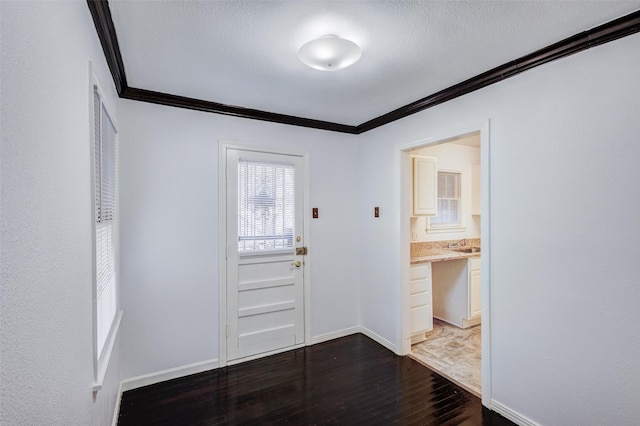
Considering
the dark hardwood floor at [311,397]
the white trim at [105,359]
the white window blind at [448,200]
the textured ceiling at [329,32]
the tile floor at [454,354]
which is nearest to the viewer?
the white trim at [105,359]

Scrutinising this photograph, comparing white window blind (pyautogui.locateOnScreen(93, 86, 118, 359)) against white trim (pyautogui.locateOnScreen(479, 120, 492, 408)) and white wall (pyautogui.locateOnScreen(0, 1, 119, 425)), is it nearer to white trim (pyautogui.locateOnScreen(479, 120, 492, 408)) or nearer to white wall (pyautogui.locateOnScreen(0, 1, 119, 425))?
white wall (pyautogui.locateOnScreen(0, 1, 119, 425))

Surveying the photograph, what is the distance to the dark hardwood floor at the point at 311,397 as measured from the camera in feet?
7.25

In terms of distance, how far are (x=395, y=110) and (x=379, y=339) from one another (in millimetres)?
2524

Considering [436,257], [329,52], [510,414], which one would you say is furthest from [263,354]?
[329,52]

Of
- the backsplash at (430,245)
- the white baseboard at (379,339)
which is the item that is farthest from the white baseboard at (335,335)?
the backsplash at (430,245)

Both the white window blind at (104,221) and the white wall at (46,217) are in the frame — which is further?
the white window blind at (104,221)

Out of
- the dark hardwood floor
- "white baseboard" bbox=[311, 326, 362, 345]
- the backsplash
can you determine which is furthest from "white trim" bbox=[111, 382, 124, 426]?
the backsplash

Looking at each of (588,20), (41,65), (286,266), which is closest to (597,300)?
(588,20)

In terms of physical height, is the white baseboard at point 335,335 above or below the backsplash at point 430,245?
below

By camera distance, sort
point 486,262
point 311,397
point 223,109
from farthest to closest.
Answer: point 223,109 < point 311,397 < point 486,262

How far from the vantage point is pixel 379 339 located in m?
3.47

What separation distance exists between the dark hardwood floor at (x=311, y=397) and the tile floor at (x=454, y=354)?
0.47 ft

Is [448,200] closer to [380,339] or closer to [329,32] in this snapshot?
[380,339]

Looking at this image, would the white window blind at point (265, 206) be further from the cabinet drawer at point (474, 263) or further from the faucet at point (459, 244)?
the faucet at point (459, 244)
